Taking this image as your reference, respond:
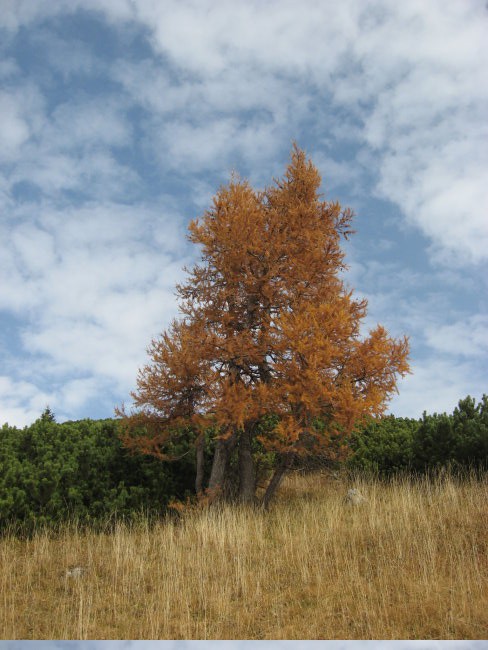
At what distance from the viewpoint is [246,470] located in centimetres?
1340

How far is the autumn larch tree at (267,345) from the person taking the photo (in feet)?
37.5

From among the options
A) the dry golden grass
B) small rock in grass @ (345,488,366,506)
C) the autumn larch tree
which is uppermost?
the autumn larch tree

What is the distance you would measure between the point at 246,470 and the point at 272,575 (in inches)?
176

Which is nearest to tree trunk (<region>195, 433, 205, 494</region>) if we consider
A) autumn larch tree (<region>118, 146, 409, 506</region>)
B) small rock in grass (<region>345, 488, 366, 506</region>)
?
autumn larch tree (<region>118, 146, 409, 506</region>)

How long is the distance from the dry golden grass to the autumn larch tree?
5.79ft

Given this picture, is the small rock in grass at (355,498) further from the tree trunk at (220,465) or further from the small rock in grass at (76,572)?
the small rock in grass at (76,572)

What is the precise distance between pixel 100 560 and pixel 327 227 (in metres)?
8.83

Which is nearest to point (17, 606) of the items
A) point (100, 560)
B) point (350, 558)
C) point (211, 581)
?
point (100, 560)

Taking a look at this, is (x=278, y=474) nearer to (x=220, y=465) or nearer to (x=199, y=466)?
(x=220, y=465)

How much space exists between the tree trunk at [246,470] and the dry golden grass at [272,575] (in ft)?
2.44

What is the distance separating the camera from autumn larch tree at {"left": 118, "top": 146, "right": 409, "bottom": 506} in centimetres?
1144

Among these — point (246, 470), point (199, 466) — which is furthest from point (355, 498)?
point (199, 466)

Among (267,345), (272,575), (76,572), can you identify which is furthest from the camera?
(267,345)

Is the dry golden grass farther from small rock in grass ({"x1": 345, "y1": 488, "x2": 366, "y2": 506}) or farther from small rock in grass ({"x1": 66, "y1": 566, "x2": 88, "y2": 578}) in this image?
small rock in grass ({"x1": 345, "y1": 488, "x2": 366, "y2": 506})
